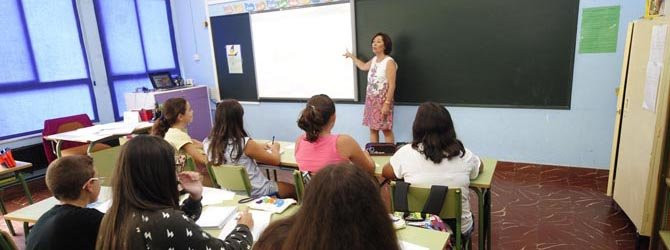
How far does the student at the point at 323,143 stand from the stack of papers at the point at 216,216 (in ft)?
1.94

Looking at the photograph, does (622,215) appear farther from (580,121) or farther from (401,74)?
(401,74)

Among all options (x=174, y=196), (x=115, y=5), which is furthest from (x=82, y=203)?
(x=115, y=5)

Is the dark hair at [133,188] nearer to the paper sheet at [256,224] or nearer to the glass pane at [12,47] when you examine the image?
the paper sheet at [256,224]

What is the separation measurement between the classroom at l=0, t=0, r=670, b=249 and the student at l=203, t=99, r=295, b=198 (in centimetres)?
2

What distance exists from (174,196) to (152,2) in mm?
5372

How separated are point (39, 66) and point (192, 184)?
13.6 feet

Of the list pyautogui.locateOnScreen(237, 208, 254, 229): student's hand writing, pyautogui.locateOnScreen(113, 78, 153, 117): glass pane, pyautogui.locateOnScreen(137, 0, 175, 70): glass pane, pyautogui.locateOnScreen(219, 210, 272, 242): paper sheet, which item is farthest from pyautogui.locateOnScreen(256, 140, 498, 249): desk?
pyautogui.locateOnScreen(137, 0, 175, 70): glass pane

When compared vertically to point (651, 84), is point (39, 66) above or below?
above

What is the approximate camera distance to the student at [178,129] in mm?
2736

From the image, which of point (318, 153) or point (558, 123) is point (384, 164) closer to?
point (318, 153)

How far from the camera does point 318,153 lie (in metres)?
2.27

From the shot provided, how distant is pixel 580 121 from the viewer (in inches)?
150

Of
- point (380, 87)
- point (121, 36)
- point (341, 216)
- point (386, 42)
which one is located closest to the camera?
point (341, 216)

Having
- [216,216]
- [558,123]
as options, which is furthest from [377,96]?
[216,216]
